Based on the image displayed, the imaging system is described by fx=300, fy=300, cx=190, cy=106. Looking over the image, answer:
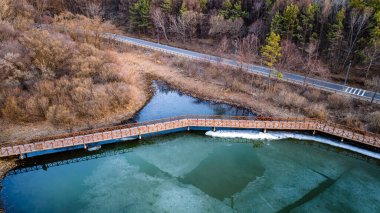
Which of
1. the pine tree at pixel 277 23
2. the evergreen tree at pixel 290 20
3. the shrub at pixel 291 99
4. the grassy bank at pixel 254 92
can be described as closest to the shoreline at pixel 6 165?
the grassy bank at pixel 254 92

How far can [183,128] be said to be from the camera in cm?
3569

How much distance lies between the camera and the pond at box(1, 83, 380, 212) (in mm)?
25141

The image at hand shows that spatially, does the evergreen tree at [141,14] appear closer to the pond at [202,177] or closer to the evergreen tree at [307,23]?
the evergreen tree at [307,23]

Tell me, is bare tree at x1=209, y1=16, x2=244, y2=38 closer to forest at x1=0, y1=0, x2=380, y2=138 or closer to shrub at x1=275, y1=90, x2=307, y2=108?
forest at x1=0, y1=0, x2=380, y2=138

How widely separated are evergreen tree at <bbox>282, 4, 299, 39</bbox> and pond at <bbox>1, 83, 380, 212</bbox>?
76.8 ft

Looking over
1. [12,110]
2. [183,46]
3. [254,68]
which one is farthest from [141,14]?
[12,110]

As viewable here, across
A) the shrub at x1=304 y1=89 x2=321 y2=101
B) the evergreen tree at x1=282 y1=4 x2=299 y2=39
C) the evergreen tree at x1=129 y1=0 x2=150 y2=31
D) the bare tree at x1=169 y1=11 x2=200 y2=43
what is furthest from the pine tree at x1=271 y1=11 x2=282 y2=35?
the evergreen tree at x1=129 y1=0 x2=150 y2=31

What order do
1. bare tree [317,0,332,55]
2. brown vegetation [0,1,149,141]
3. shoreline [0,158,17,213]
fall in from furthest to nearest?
bare tree [317,0,332,55] < brown vegetation [0,1,149,141] < shoreline [0,158,17,213]

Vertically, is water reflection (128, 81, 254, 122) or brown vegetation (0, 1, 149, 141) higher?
brown vegetation (0, 1, 149, 141)

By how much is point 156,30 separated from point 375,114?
48244 mm

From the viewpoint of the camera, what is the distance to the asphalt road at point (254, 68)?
41.4 m

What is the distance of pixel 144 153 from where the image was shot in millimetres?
31750

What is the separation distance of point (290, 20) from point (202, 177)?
112ft

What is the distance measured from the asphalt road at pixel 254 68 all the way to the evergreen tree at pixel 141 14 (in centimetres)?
414
